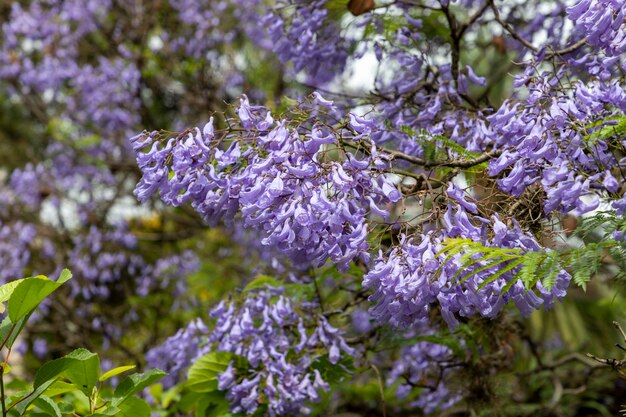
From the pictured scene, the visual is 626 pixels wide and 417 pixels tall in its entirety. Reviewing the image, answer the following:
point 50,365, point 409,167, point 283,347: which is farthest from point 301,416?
point 50,365

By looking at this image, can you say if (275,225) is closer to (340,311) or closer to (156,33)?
(340,311)

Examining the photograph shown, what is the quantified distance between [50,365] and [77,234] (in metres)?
6.32

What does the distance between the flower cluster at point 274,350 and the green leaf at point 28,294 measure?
4.48 feet

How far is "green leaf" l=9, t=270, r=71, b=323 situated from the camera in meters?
2.28

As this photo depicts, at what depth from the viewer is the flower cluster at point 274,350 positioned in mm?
3453

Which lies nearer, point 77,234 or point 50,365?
point 50,365

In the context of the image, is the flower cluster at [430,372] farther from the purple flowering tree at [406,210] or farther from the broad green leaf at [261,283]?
the broad green leaf at [261,283]

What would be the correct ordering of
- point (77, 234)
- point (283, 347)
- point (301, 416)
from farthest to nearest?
1. point (77, 234)
2. point (301, 416)
3. point (283, 347)

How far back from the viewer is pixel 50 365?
95.7 inches

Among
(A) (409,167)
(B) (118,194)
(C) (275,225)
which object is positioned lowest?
(B) (118,194)

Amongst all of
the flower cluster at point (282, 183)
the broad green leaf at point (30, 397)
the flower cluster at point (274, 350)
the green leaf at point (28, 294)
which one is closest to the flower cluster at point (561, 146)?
the flower cluster at point (282, 183)

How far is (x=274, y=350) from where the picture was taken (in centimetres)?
354

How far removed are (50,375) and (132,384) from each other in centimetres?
37

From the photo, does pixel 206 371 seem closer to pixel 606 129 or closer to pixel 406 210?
pixel 406 210
